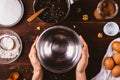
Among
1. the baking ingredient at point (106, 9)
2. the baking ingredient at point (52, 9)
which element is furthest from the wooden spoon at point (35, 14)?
the baking ingredient at point (106, 9)

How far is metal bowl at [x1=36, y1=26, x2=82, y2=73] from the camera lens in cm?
156

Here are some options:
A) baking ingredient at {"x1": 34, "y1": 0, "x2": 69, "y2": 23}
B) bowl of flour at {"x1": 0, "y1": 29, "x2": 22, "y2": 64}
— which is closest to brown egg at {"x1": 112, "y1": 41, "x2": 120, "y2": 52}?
baking ingredient at {"x1": 34, "y1": 0, "x2": 69, "y2": 23}

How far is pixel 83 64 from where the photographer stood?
5.03 ft

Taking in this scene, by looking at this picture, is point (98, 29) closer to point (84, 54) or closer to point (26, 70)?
point (84, 54)

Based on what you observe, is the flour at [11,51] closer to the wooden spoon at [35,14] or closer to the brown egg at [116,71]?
the wooden spoon at [35,14]

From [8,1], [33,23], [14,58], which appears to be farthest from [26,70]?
[8,1]

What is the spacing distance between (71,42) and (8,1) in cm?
34

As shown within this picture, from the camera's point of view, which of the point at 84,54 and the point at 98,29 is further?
the point at 98,29

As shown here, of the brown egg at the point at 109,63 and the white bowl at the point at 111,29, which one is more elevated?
the white bowl at the point at 111,29

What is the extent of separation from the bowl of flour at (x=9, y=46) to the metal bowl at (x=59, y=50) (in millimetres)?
116

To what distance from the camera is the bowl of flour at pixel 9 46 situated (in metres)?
1.60

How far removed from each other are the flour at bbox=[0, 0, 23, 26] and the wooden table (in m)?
0.03

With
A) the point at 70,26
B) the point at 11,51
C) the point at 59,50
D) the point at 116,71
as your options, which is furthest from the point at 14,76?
→ the point at 116,71

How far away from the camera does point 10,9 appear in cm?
158
